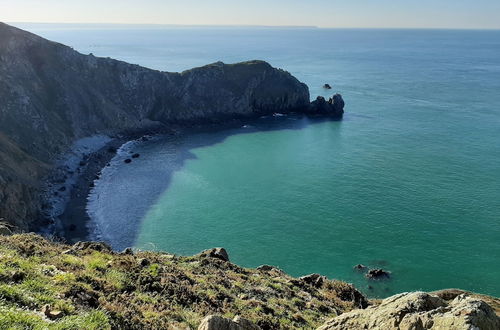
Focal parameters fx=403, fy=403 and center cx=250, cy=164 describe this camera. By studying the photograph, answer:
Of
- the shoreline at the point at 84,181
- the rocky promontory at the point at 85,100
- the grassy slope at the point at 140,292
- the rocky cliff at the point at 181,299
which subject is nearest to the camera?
the rocky cliff at the point at 181,299

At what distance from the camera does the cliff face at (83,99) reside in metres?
71.7

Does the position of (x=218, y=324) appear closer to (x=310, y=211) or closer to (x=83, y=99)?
(x=310, y=211)

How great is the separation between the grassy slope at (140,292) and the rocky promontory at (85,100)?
39.7m

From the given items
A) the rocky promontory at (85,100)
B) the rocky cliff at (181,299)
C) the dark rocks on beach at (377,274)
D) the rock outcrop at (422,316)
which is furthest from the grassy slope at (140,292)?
the rocky promontory at (85,100)

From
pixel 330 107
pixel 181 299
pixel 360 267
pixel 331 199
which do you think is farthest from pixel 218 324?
pixel 330 107

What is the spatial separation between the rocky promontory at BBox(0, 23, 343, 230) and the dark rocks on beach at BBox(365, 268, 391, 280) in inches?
1855

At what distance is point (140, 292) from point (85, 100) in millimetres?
→ 96866

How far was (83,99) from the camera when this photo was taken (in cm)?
10556

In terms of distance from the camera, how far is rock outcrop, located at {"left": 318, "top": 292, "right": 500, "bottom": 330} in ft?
38.4

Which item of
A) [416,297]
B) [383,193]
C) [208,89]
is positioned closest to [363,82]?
[208,89]

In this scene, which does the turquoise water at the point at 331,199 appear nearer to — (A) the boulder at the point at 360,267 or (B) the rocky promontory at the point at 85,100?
(A) the boulder at the point at 360,267

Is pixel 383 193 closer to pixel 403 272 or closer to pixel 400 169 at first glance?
pixel 400 169

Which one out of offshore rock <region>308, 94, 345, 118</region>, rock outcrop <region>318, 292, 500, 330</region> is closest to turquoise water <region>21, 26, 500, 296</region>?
offshore rock <region>308, 94, 345, 118</region>

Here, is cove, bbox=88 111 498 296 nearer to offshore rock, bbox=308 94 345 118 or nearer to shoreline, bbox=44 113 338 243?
shoreline, bbox=44 113 338 243
